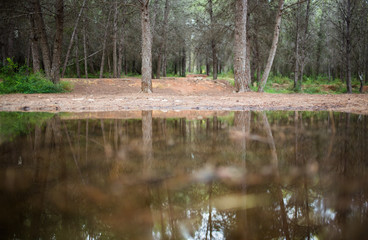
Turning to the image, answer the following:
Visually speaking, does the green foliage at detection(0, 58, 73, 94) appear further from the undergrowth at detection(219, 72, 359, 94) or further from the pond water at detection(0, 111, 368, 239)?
the undergrowth at detection(219, 72, 359, 94)

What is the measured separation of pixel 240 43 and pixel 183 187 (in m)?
11.8

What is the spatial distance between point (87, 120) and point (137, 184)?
3.48m

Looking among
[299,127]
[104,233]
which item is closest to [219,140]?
[299,127]

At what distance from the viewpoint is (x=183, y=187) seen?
184 cm

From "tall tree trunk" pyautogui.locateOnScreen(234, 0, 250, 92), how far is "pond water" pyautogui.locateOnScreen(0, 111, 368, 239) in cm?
969

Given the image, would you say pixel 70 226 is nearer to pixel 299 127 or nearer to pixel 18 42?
pixel 299 127

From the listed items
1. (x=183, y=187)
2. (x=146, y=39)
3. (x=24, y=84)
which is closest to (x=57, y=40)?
(x=24, y=84)

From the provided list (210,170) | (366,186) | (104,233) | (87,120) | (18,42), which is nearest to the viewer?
(104,233)

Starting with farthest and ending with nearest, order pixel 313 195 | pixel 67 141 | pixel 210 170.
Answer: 1. pixel 67 141
2. pixel 210 170
3. pixel 313 195

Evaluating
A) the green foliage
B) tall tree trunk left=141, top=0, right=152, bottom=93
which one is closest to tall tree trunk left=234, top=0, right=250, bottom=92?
tall tree trunk left=141, top=0, right=152, bottom=93

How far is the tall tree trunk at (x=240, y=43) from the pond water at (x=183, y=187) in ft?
31.8

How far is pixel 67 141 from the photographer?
3.28m

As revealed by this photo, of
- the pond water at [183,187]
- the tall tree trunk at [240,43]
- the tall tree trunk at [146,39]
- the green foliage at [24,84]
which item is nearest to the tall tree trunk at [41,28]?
the green foliage at [24,84]

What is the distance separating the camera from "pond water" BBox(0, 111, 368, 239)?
4.47 feet
